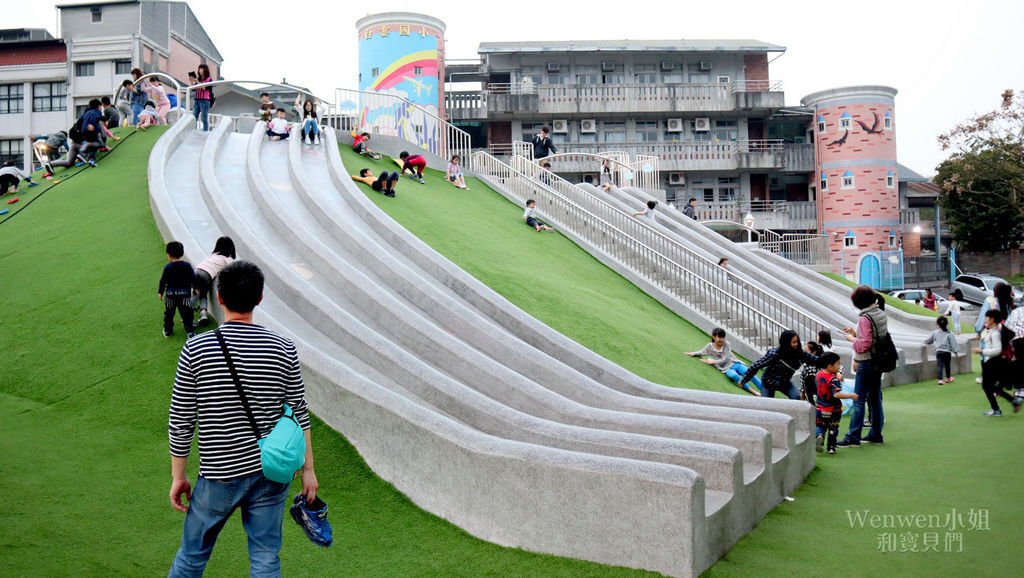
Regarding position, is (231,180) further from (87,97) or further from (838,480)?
(87,97)

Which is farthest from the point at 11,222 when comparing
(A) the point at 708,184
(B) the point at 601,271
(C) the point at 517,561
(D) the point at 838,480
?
(A) the point at 708,184

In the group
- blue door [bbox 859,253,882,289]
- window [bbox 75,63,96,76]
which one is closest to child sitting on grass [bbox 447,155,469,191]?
blue door [bbox 859,253,882,289]

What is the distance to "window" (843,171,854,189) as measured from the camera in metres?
41.7

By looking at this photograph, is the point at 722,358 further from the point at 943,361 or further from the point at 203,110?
the point at 203,110

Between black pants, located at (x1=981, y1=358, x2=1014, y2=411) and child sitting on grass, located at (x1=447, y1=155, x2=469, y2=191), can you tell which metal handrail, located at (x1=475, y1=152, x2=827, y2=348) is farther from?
black pants, located at (x1=981, y1=358, x2=1014, y2=411)

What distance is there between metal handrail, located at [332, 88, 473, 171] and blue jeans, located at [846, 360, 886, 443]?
56.3ft

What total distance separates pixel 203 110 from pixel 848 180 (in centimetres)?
3546

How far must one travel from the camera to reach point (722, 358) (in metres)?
12.3

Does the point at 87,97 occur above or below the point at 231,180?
above

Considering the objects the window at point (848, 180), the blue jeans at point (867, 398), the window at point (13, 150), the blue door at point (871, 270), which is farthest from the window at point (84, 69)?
the blue jeans at point (867, 398)

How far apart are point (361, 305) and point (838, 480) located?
624cm

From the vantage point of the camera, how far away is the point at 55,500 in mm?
5684

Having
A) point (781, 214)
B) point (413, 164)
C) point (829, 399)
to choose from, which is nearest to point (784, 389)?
point (829, 399)

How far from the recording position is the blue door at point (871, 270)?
40.0 metres
